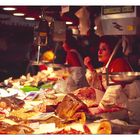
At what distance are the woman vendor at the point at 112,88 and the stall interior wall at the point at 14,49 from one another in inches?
33.0

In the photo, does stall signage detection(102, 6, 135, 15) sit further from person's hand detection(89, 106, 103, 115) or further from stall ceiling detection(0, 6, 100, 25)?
person's hand detection(89, 106, 103, 115)

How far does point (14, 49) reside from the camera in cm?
823

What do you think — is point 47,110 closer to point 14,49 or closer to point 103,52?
point 14,49

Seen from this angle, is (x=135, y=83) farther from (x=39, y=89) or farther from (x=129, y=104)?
(x=39, y=89)

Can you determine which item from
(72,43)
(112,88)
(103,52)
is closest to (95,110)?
(112,88)

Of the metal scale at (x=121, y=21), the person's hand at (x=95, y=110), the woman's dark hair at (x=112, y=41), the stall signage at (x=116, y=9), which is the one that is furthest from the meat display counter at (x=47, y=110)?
the stall signage at (x=116, y=9)

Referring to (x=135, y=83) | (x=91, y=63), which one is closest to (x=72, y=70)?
(x=91, y=63)

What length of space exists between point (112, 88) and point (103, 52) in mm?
513

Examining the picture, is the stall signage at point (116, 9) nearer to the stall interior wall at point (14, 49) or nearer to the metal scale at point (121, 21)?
the metal scale at point (121, 21)

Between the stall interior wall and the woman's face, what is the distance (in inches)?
Result: 37.5

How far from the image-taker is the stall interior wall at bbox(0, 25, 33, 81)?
8195 millimetres

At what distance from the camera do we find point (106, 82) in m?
8.28

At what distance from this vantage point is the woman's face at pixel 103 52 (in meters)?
8.23

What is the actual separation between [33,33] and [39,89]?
2.55 feet
